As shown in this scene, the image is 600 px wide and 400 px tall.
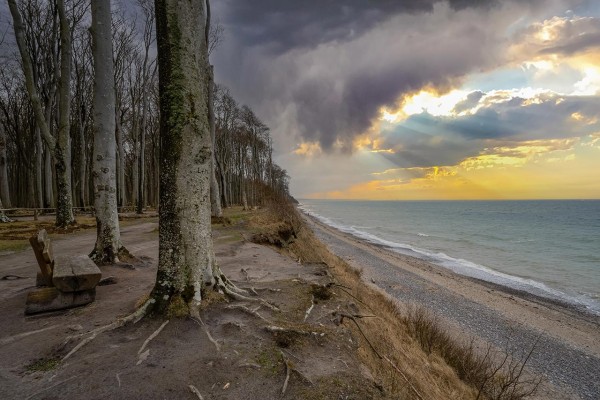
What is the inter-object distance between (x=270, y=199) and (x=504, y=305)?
1689 centimetres

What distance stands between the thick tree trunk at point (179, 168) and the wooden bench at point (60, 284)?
139cm

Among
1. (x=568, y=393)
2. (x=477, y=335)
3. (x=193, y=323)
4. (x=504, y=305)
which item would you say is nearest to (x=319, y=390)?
(x=193, y=323)

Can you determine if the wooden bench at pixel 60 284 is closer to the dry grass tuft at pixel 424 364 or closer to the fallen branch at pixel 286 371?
the fallen branch at pixel 286 371

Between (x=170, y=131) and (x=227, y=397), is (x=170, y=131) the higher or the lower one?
the higher one

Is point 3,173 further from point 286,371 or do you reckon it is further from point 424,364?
point 424,364

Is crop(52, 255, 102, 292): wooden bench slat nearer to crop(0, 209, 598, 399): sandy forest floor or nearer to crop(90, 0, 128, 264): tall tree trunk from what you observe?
crop(0, 209, 598, 399): sandy forest floor

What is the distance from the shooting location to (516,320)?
13219mm

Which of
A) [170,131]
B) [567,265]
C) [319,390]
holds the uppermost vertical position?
[170,131]

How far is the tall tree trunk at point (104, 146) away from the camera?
7.91 meters

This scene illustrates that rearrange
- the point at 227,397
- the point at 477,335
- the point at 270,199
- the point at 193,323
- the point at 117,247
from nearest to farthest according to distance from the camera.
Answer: the point at 227,397, the point at 193,323, the point at 117,247, the point at 477,335, the point at 270,199

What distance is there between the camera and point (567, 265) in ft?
81.9

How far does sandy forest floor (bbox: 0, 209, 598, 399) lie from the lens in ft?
→ 10.8

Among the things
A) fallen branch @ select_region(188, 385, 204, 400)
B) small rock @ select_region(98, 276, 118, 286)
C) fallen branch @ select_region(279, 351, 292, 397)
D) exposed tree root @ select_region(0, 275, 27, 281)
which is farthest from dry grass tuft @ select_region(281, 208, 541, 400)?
exposed tree root @ select_region(0, 275, 27, 281)

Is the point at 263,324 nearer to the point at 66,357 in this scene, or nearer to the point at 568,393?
the point at 66,357
